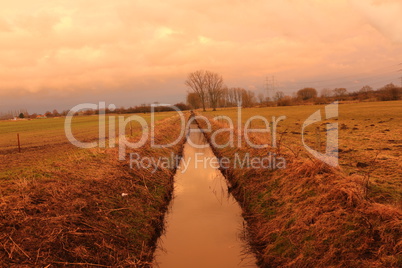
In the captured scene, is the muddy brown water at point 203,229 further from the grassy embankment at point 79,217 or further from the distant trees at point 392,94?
the distant trees at point 392,94

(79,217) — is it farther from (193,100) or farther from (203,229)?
(193,100)

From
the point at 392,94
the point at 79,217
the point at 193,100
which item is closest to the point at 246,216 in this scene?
the point at 79,217

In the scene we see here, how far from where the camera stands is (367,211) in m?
5.94

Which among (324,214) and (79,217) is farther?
(79,217)

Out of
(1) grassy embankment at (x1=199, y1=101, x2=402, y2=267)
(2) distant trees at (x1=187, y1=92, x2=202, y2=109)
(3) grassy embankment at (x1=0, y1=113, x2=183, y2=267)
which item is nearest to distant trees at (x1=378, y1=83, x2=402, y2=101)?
(1) grassy embankment at (x1=199, y1=101, x2=402, y2=267)

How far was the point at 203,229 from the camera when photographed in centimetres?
896

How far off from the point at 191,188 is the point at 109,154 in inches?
179

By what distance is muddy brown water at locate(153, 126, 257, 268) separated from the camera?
727 cm

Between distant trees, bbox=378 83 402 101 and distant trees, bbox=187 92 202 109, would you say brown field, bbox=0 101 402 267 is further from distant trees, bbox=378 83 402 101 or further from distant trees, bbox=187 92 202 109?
distant trees, bbox=187 92 202 109

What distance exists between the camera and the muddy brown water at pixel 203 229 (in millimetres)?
7266

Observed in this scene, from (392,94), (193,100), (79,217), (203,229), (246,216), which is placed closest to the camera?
(79,217)

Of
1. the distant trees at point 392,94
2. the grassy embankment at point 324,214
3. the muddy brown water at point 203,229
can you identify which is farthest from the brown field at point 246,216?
the distant trees at point 392,94

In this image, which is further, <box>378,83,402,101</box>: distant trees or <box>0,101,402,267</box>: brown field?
<box>378,83,402,101</box>: distant trees

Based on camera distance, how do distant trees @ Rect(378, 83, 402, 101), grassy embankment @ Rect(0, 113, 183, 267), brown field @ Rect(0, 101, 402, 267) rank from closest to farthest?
brown field @ Rect(0, 101, 402, 267) → grassy embankment @ Rect(0, 113, 183, 267) → distant trees @ Rect(378, 83, 402, 101)
